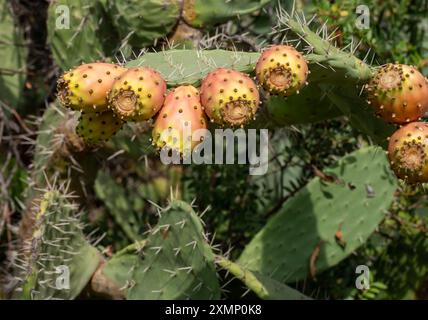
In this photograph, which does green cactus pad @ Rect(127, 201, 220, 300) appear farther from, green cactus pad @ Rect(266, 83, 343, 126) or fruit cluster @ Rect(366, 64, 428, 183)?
fruit cluster @ Rect(366, 64, 428, 183)

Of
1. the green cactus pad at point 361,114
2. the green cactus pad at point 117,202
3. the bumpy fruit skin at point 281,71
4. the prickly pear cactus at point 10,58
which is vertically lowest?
the green cactus pad at point 117,202

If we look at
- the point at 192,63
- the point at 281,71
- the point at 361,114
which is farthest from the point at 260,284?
the point at 281,71

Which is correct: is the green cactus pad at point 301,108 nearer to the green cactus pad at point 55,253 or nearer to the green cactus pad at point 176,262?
the green cactus pad at point 176,262

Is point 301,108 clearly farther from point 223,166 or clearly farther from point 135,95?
point 135,95

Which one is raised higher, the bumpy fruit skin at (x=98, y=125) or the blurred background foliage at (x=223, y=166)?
the bumpy fruit skin at (x=98, y=125)

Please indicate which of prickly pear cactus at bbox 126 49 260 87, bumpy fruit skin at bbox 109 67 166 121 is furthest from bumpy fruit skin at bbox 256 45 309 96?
bumpy fruit skin at bbox 109 67 166 121

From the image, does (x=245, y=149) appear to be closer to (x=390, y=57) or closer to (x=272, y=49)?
(x=390, y=57)

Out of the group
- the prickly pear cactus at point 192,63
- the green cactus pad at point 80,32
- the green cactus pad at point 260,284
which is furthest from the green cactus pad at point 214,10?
the green cactus pad at point 260,284

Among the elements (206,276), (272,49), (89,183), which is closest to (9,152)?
(89,183)
